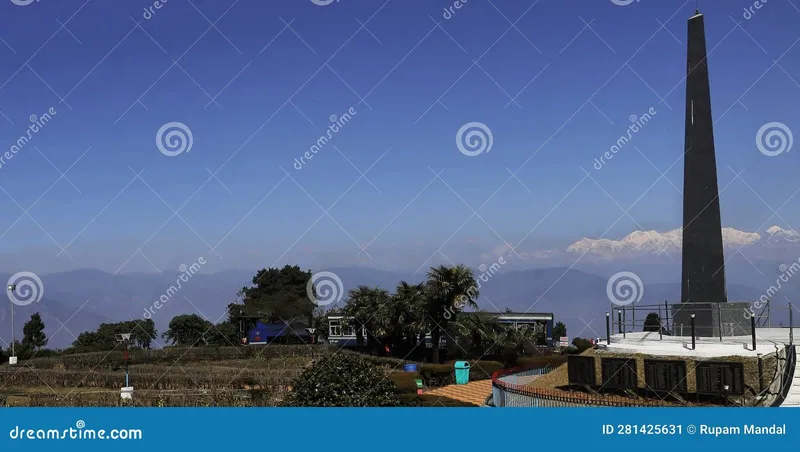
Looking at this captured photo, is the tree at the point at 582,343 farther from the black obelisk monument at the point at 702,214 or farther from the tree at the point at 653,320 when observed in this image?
the black obelisk monument at the point at 702,214

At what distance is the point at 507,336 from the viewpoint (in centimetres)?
3825

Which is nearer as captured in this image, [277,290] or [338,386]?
[338,386]

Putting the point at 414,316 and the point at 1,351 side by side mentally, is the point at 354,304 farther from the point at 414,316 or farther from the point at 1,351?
the point at 1,351

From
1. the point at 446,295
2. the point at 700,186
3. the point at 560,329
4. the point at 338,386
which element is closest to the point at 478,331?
the point at 446,295

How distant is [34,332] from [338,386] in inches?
1919

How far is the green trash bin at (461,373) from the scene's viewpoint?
32281 mm

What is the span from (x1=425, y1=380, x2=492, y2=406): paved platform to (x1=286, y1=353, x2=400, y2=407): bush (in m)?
9.97

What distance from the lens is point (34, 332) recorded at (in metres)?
55.2

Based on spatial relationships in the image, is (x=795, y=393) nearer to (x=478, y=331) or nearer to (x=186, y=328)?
(x=478, y=331)

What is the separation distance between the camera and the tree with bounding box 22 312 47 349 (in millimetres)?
54906

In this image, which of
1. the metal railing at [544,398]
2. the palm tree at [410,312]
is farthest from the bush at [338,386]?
the palm tree at [410,312]

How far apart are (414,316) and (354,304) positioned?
5017 mm

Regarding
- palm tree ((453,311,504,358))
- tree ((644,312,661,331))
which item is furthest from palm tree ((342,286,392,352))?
tree ((644,312,661,331))

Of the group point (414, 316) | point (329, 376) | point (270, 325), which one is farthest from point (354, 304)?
point (329, 376)
